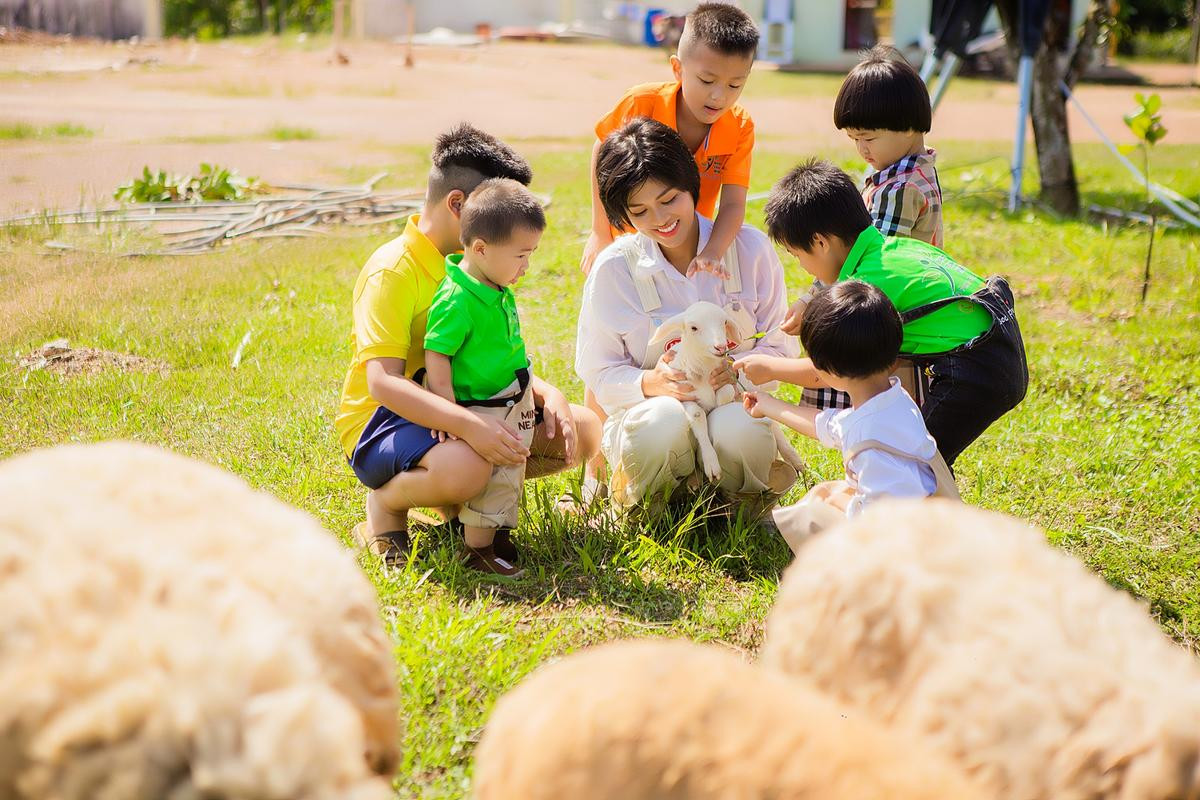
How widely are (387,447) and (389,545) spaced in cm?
37

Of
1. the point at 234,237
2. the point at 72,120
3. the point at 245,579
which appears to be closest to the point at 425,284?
the point at 245,579

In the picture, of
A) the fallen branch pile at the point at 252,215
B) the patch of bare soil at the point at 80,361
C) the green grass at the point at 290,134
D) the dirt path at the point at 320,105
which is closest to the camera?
the patch of bare soil at the point at 80,361

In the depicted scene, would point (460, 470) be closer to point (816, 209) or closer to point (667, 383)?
point (667, 383)

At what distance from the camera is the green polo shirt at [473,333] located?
3703mm

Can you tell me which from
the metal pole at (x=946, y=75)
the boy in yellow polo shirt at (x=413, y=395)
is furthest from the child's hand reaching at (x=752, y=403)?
the metal pole at (x=946, y=75)

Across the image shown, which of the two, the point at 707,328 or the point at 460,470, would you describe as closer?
the point at 460,470

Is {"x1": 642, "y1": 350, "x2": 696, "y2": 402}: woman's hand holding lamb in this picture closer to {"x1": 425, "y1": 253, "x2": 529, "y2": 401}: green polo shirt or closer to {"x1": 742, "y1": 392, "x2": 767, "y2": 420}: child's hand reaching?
{"x1": 742, "y1": 392, "x2": 767, "y2": 420}: child's hand reaching

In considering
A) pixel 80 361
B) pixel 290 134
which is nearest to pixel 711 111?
pixel 80 361

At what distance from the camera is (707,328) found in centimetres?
389

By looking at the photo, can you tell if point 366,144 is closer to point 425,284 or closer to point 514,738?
point 425,284

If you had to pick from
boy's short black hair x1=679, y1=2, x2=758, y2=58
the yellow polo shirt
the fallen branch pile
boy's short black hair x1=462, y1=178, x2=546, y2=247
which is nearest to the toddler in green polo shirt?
boy's short black hair x1=462, y1=178, x2=546, y2=247

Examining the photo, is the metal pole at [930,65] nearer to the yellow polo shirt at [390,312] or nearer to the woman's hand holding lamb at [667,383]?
the woman's hand holding lamb at [667,383]

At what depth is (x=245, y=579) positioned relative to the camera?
1.80 m

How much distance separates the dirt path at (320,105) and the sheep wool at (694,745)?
6.47m
